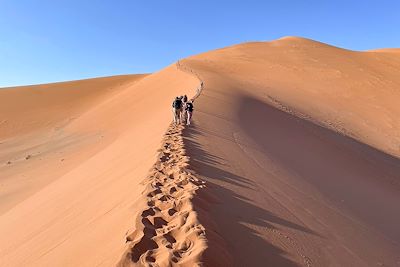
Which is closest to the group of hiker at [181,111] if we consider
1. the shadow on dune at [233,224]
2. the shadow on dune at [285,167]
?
the shadow on dune at [285,167]

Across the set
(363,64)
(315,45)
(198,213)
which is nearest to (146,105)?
(198,213)

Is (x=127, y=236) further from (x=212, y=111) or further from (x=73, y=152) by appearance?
(x=73, y=152)

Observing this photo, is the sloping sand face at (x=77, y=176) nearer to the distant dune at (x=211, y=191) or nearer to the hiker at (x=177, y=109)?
the distant dune at (x=211, y=191)

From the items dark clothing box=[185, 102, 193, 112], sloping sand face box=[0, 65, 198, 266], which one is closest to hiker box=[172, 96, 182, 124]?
dark clothing box=[185, 102, 193, 112]

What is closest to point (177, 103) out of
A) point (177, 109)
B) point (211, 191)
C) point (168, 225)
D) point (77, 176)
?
point (177, 109)

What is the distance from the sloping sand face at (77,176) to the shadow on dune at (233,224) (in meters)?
0.68

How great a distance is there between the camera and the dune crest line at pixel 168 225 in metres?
3.03

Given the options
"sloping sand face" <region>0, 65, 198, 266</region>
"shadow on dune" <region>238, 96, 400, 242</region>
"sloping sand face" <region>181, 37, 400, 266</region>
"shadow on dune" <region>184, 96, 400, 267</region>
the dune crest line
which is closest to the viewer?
the dune crest line

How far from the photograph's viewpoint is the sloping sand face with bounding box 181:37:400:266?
378cm

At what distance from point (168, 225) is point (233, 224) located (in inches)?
24.4

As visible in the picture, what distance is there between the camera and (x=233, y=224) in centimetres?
392

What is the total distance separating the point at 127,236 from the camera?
341 cm

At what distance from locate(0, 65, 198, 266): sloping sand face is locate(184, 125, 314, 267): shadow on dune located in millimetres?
677

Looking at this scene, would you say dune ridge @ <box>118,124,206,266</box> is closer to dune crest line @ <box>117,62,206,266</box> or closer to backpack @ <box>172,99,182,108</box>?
dune crest line @ <box>117,62,206,266</box>
